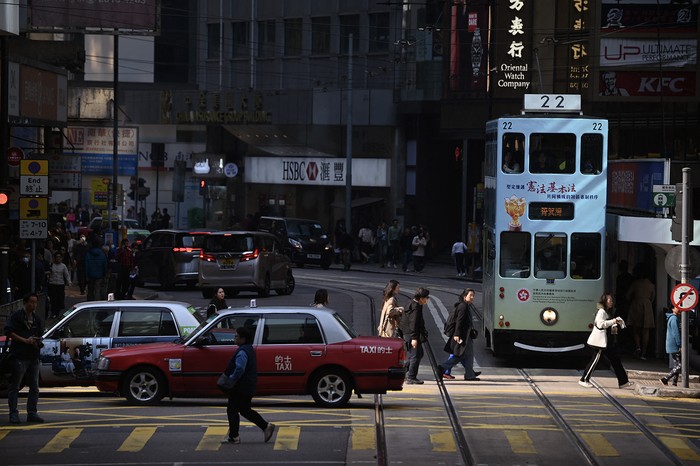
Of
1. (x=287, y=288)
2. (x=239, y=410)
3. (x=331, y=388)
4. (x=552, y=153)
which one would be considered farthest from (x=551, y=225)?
(x=287, y=288)

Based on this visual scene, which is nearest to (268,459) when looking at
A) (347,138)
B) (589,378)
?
(589,378)

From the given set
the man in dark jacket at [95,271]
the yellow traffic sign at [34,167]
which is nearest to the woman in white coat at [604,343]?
the yellow traffic sign at [34,167]

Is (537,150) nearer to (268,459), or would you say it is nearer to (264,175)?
(268,459)

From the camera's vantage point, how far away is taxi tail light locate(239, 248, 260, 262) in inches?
1323

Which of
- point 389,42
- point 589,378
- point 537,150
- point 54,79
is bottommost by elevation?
point 589,378

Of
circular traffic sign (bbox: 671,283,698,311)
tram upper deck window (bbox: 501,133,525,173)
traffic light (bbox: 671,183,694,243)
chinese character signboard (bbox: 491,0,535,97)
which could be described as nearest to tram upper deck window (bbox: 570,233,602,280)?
tram upper deck window (bbox: 501,133,525,173)

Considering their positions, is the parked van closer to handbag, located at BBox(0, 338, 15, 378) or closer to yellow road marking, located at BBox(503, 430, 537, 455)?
handbag, located at BBox(0, 338, 15, 378)

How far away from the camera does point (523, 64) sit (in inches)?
1865

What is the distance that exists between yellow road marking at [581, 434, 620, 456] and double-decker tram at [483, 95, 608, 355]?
7.74 m

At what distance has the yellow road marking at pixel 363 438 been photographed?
48.5 ft

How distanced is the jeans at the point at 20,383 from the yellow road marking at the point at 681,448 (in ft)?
25.4

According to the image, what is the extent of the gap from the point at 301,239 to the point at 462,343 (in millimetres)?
28825

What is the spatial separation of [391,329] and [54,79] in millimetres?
18309

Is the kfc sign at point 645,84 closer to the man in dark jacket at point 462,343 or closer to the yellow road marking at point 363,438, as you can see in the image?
the man in dark jacket at point 462,343
